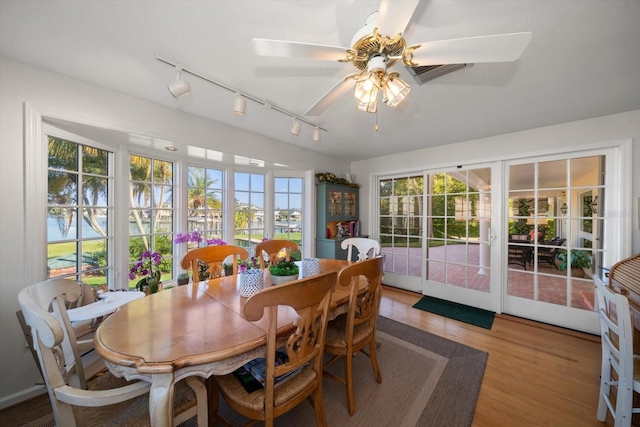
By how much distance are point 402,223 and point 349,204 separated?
97cm

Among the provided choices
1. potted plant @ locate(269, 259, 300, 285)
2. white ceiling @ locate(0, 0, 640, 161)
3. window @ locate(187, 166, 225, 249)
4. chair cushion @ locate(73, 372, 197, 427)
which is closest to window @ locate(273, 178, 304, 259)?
window @ locate(187, 166, 225, 249)

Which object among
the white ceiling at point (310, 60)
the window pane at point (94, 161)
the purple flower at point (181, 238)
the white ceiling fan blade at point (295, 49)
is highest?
the white ceiling at point (310, 60)

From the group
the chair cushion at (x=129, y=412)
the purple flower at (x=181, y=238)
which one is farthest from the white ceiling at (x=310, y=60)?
the chair cushion at (x=129, y=412)

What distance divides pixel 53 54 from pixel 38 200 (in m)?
0.98

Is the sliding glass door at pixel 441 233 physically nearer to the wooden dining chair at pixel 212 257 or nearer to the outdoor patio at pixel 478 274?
the outdoor patio at pixel 478 274

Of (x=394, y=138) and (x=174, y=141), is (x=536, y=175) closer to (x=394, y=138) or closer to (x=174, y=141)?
(x=394, y=138)

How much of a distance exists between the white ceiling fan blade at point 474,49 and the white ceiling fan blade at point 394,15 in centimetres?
14

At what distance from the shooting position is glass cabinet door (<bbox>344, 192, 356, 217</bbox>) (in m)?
3.94

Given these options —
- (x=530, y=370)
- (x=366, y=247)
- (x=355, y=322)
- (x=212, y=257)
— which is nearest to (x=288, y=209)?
(x=366, y=247)

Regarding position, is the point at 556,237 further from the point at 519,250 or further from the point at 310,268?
the point at 310,268

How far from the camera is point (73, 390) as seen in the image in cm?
82

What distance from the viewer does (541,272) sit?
265 centimetres

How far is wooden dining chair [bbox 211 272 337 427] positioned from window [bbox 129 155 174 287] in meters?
1.85

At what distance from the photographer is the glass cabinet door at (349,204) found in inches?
155
